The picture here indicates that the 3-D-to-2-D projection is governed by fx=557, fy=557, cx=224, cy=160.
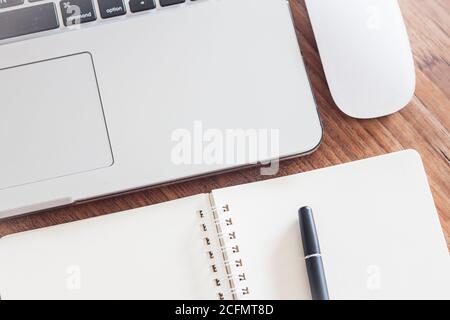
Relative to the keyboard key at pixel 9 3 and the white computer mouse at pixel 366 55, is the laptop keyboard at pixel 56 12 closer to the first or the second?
the keyboard key at pixel 9 3

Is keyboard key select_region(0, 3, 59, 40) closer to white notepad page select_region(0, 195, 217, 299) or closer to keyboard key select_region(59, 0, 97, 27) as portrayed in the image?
keyboard key select_region(59, 0, 97, 27)

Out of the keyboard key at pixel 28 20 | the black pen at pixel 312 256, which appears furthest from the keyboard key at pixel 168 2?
the black pen at pixel 312 256

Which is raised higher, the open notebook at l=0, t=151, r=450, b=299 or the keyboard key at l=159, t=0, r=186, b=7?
the keyboard key at l=159, t=0, r=186, b=7

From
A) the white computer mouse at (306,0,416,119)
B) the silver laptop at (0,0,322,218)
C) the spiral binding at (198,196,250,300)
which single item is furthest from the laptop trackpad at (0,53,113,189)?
the white computer mouse at (306,0,416,119)

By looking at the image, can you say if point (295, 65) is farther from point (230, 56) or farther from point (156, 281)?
point (156, 281)

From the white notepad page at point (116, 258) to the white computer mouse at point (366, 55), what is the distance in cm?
18

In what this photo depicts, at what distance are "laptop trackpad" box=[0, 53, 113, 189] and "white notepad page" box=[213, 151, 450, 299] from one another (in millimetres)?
135

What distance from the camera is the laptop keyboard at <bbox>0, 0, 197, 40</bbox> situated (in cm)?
53

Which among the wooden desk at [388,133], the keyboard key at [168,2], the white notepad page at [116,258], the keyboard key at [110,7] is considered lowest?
the white notepad page at [116,258]

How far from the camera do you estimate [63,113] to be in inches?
21.1

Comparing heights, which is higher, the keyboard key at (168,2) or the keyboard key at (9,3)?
the keyboard key at (9,3)

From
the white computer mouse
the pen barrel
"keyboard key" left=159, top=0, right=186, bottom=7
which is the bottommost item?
the pen barrel

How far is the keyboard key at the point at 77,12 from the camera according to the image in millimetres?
527

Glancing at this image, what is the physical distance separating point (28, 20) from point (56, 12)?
3cm
